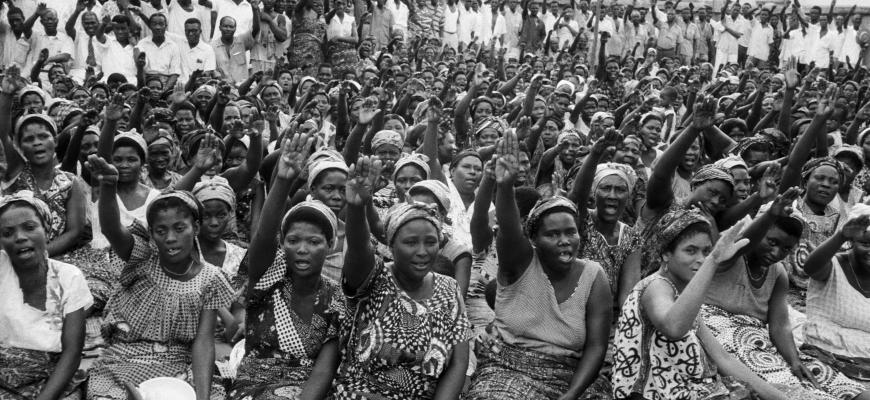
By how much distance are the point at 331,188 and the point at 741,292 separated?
2.28m

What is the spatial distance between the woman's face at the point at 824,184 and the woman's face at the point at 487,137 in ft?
8.59

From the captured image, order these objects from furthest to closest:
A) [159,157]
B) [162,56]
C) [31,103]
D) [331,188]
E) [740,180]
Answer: [162,56] < [31,103] < [159,157] < [740,180] < [331,188]

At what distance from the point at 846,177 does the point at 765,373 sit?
2844 mm

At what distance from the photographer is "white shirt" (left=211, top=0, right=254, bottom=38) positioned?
13.0 m

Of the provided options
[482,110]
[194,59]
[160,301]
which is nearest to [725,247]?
[160,301]

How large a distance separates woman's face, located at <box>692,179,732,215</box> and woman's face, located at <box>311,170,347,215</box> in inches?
81.4

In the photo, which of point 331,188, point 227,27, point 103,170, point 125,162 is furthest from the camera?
point 227,27

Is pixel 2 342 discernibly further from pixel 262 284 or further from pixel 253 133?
pixel 253 133

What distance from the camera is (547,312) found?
4043 millimetres

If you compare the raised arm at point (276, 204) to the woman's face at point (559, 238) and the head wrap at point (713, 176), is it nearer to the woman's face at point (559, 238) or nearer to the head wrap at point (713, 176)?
the woman's face at point (559, 238)

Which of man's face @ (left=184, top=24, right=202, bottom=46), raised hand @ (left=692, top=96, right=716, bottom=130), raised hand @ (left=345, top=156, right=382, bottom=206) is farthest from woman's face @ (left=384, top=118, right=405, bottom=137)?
man's face @ (left=184, top=24, right=202, bottom=46)

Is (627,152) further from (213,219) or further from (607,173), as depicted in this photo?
(213,219)

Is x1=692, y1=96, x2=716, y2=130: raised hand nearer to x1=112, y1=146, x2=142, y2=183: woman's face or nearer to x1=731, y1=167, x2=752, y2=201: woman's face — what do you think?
x1=731, y1=167, x2=752, y2=201: woman's face

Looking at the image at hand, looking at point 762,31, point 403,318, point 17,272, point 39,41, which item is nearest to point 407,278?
point 403,318
